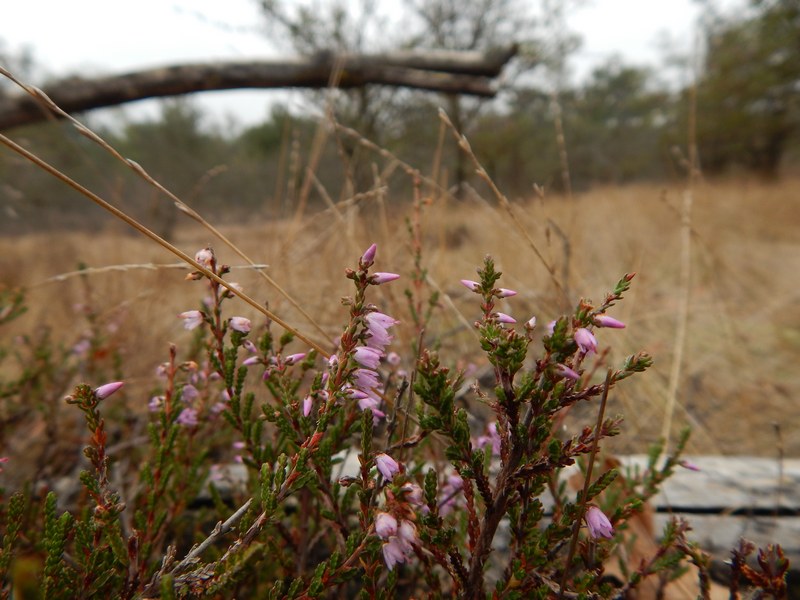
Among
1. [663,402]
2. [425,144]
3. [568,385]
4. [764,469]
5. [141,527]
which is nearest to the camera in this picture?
[568,385]

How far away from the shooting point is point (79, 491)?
4.25 ft

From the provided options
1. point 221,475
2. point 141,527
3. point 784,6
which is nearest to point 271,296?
point 221,475

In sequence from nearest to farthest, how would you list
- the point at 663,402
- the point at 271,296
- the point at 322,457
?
the point at 322,457
the point at 271,296
the point at 663,402

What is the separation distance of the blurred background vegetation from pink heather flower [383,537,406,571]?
6489 mm

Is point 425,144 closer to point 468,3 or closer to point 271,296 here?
point 468,3

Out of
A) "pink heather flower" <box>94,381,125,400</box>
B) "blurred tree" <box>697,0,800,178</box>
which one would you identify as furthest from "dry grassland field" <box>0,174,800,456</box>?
"blurred tree" <box>697,0,800,178</box>

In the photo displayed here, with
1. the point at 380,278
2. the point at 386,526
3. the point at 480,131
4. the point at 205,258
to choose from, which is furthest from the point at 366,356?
the point at 480,131

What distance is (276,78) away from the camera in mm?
3965

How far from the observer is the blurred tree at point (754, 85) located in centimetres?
1211

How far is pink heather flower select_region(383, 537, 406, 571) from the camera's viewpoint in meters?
0.57

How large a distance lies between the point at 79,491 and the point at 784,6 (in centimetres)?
1664

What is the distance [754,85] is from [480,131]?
8304 millimetres

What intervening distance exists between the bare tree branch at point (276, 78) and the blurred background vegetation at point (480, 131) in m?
2.26

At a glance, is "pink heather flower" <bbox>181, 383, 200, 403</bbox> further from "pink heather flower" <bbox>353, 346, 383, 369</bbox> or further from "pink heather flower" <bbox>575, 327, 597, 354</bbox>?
Result: "pink heather flower" <bbox>575, 327, 597, 354</bbox>
